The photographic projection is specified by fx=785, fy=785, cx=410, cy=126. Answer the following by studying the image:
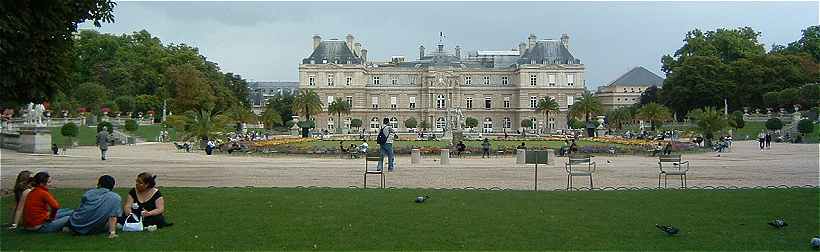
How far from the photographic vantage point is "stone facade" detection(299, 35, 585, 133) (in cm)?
9250

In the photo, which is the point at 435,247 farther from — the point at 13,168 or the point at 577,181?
the point at 13,168

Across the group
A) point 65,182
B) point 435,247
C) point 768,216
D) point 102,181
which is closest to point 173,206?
point 102,181

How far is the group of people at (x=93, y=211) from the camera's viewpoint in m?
8.80

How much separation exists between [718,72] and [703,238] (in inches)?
2528

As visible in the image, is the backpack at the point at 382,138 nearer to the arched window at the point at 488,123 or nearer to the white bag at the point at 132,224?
the white bag at the point at 132,224

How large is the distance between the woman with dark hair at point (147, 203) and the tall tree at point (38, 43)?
4009 millimetres

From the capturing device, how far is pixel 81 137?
44969 millimetres

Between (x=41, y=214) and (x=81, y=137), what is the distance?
38.6 meters

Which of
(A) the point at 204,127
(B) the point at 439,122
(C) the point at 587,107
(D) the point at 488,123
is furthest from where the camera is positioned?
(D) the point at 488,123

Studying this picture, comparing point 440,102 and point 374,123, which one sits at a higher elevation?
point 440,102

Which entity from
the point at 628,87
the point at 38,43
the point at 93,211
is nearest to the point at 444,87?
the point at 628,87

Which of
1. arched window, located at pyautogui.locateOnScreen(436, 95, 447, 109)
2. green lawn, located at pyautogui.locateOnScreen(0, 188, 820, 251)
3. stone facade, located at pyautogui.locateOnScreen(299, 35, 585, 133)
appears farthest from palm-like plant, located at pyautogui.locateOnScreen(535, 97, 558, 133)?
green lawn, located at pyautogui.locateOnScreen(0, 188, 820, 251)

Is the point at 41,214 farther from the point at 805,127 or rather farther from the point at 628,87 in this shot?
the point at 628,87

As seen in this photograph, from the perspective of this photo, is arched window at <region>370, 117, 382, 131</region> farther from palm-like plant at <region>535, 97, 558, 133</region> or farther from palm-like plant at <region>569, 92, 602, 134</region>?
palm-like plant at <region>569, 92, 602, 134</region>
